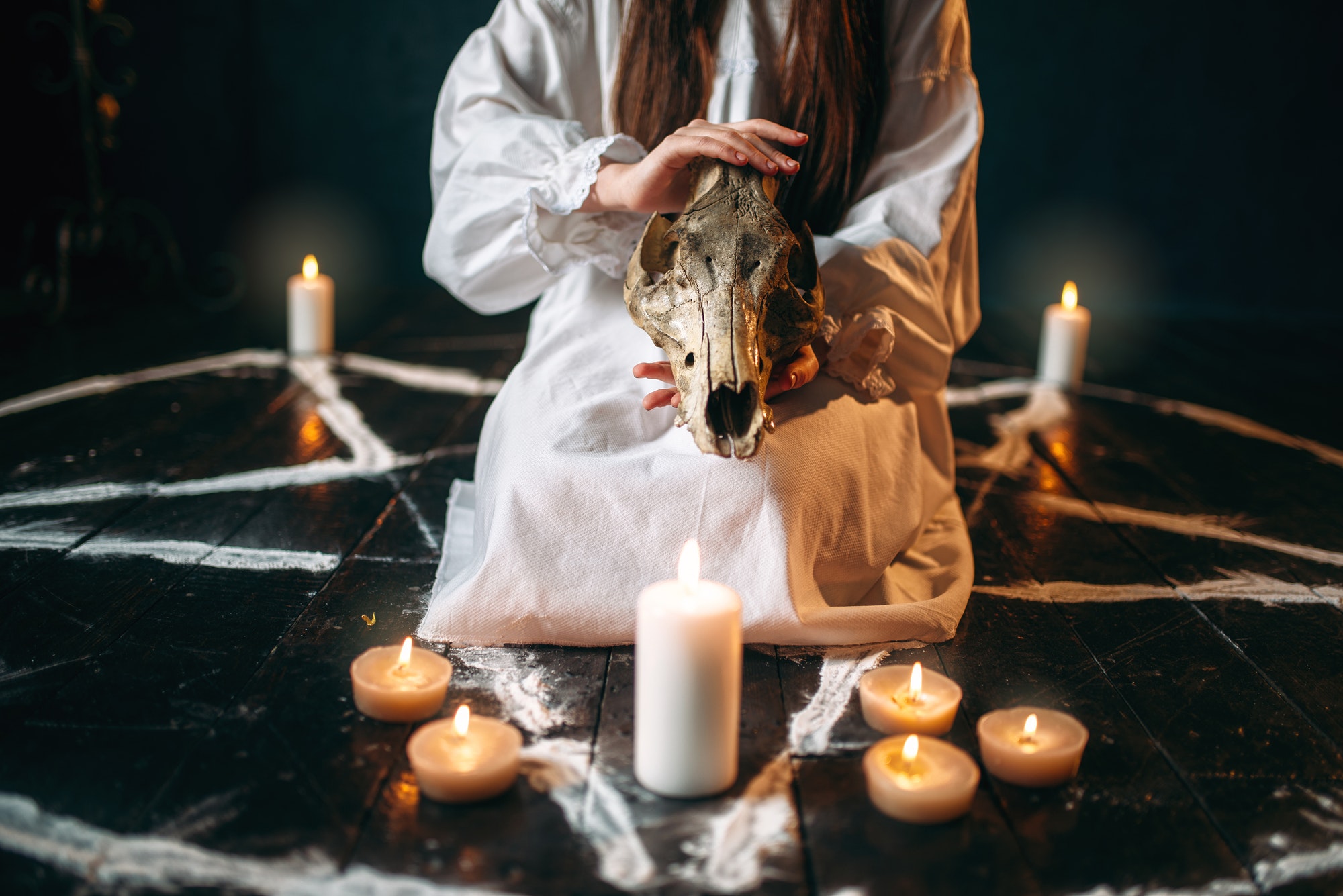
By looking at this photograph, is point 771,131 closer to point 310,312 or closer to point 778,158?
point 778,158

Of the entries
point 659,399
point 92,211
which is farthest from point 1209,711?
point 92,211

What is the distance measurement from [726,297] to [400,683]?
0.57 m

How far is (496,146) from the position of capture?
5.38ft

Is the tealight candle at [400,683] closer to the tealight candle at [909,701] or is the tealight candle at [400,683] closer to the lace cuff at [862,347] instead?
the tealight candle at [909,701]

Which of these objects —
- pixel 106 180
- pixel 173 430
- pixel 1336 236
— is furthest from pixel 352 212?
pixel 1336 236

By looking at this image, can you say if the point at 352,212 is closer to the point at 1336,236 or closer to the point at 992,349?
the point at 992,349

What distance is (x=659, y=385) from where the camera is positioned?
1.52 meters

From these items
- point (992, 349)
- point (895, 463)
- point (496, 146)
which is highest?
point (496, 146)

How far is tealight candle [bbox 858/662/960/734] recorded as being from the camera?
1203 mm

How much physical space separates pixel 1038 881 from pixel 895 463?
705mm

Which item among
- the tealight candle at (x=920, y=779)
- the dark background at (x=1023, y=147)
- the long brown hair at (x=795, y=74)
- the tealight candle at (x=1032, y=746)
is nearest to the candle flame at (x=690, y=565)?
the tealight candle at (x=920, y=779)

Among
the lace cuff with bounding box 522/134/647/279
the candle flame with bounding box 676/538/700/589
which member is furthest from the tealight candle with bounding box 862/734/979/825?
the lace cuff with bounding box 522/134/647/279

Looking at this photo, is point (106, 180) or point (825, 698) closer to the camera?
point (825, 698)

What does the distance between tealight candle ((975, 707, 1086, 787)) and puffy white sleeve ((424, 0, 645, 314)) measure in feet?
2.91
